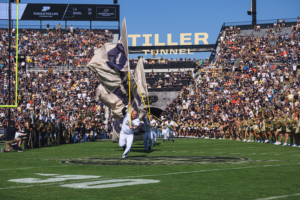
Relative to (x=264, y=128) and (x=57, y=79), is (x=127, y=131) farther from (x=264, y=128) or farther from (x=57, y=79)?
(x=57, y=79)

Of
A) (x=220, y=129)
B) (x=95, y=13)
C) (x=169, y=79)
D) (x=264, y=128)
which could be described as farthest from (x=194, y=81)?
(x=264, y=128)

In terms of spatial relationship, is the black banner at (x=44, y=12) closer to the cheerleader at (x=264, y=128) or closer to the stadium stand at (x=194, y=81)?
the stadium stand at (x=194, y=81)

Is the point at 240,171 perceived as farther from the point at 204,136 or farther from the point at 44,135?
the point at 204,136

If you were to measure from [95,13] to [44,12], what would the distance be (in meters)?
7.49

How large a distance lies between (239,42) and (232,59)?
12.8 ft

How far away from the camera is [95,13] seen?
58594 millimetres

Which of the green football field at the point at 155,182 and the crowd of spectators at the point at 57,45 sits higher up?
the crowd of spectators at the point at 57,45

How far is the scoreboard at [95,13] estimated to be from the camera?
5844cm

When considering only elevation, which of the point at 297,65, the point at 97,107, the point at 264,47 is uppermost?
the point at 264,47

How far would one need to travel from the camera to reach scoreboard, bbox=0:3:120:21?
192 feet

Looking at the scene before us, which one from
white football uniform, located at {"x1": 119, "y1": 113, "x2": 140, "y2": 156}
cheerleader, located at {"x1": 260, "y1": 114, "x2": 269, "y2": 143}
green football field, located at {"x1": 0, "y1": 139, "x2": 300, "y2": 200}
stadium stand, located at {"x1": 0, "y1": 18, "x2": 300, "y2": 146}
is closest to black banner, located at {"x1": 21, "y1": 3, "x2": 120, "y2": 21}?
stadium stand, located at {"x1": 0, "y1": 18, "x2": 300, "y2": 146}

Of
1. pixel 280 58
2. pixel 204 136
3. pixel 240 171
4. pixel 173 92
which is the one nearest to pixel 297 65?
pixel 280 58

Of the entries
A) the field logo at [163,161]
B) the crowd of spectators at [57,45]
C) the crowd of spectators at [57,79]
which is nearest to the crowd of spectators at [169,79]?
the crowd of spectators at [57,79]

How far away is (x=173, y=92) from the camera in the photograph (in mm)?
49094
